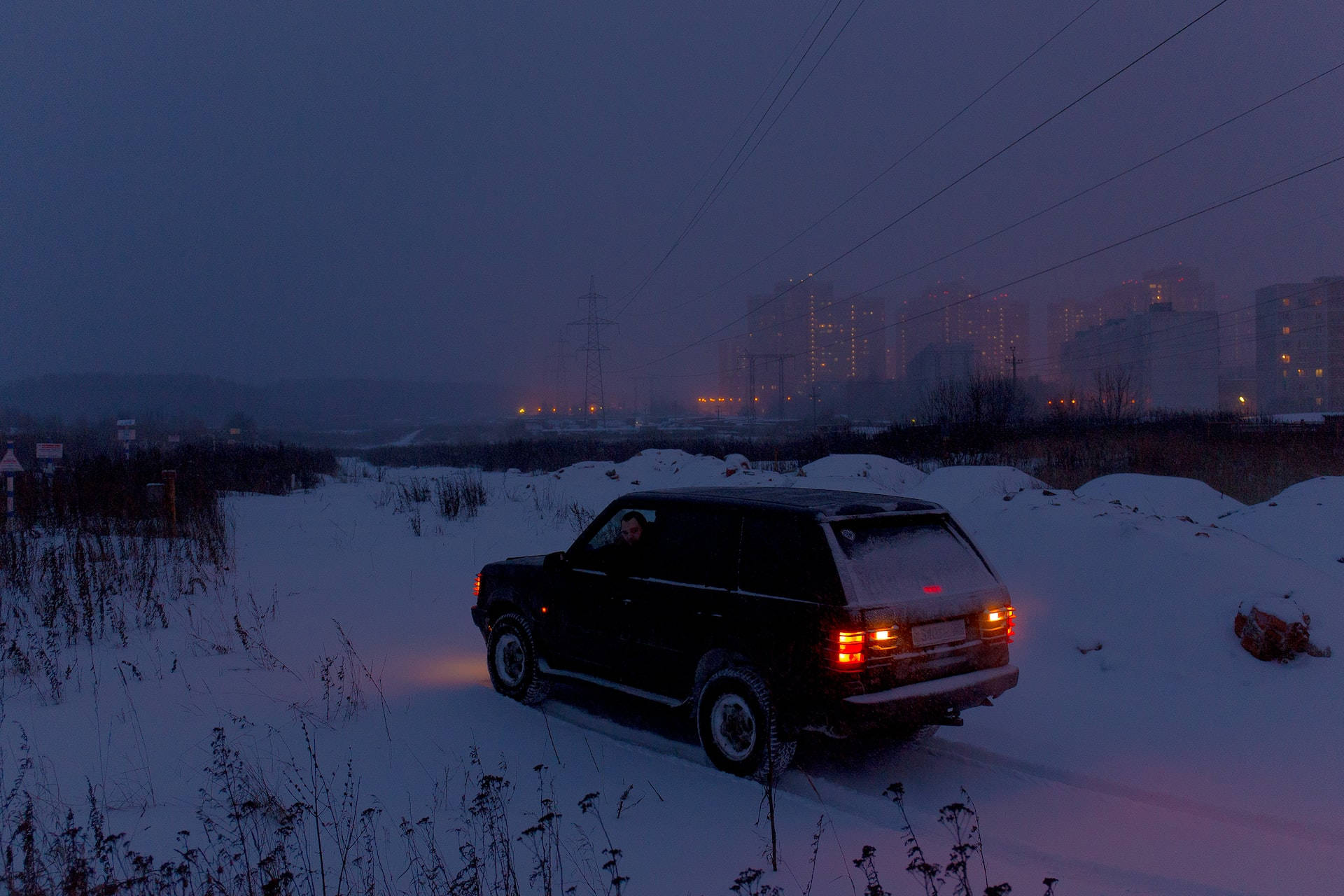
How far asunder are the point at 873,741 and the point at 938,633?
1.33 meters

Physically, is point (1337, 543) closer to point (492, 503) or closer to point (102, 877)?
point (102, 877)

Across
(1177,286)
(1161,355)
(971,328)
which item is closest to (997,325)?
(971,328)

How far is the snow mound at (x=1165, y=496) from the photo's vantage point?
15.1 metres

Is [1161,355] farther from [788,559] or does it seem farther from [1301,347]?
[788,559]

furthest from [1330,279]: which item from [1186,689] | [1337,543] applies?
[1186,689]

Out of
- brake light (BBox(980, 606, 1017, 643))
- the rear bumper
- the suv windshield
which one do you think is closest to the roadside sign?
the suv windshield

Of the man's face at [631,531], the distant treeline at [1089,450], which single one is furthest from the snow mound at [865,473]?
the man's face at [631,531]

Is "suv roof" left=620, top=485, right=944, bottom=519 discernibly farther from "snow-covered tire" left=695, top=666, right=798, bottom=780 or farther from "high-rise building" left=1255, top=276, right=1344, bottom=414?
"high-rise building" left=1255, top=276, right=1344, bottom=414

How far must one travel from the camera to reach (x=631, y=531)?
6.21m

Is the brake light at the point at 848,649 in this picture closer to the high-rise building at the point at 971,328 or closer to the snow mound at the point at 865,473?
the snow mound at the point at 865,473

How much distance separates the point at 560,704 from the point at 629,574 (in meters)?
1.58

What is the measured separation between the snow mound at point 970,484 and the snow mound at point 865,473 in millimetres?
2112

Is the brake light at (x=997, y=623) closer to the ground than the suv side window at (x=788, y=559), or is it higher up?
closer to the ground

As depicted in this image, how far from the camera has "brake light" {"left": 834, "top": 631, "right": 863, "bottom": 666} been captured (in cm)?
475
